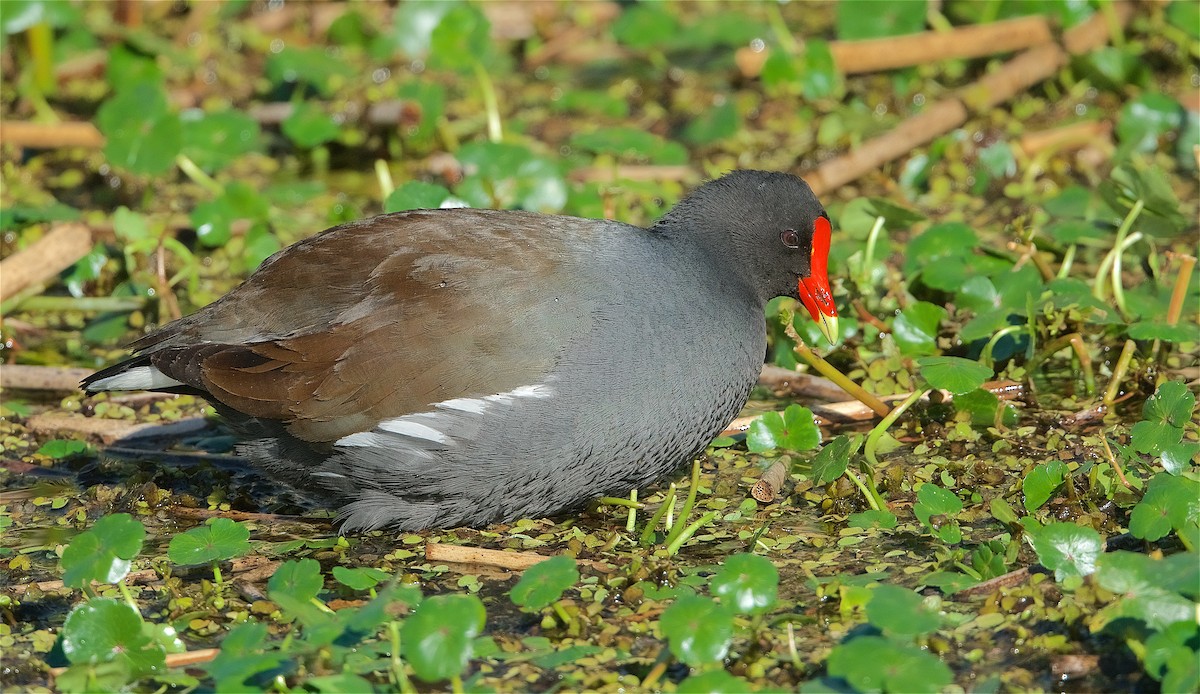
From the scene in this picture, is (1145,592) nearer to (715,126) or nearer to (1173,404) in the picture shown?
(1173,404)

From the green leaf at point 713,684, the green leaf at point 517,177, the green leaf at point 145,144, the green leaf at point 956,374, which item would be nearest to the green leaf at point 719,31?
the green leaf at point 517,177

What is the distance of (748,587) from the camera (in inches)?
117

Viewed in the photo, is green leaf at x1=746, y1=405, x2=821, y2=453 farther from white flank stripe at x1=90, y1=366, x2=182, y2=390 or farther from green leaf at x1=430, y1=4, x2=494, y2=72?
green leaf at x1=430, y1=4, x2=494, y2=72

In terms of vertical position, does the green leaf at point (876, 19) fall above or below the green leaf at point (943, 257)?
above

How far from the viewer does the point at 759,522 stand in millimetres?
3697

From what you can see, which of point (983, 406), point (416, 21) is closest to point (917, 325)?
point (983, 406)

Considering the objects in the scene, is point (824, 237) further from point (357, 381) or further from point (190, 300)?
point (190, 300)

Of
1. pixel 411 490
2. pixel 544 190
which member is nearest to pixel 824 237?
pixel 411 490

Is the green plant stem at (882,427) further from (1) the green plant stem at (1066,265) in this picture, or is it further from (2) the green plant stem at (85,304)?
(2) the green plant stem at (85,304)

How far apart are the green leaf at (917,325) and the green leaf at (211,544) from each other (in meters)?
2.07

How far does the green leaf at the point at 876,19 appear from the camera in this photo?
20.6 feet

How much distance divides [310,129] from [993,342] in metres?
3.01

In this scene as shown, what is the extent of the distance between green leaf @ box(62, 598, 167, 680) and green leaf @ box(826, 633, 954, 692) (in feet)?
4.69

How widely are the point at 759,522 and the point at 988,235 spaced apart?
6.87ft
